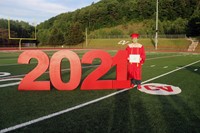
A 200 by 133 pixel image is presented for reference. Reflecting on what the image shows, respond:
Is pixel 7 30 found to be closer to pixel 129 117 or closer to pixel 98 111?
pixel 98 111

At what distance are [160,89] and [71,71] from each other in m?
2.55

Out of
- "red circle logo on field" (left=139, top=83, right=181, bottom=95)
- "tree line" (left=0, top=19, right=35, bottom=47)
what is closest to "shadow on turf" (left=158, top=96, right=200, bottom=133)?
"red circle logo on field" (left=139, top=83, right=181, bottom=95)

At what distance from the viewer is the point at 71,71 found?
6828mm

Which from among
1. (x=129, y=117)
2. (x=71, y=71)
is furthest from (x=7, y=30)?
(x=129, y=117)

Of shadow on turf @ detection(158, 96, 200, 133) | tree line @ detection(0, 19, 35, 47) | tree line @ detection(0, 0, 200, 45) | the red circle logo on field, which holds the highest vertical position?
tree line @ detection(0, 0, 200, 45)

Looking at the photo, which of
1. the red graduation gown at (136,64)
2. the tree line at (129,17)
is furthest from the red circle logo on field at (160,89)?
the tree line at (129,17)

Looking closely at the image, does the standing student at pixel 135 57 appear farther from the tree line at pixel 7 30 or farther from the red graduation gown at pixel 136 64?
the tree line at pixel 7 30

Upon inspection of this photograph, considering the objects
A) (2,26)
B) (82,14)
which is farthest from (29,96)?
(82,14)

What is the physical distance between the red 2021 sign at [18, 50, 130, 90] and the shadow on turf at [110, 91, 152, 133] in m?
1.33

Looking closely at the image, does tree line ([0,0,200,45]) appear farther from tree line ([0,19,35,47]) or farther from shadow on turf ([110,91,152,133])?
shadow on turf ([110,91,152,133])

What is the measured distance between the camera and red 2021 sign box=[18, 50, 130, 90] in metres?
6.75

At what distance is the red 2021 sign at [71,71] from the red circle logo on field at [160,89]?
0.61 m

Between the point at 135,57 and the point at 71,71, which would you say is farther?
the point at 135,57

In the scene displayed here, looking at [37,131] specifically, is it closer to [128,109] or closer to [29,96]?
[128,109]
